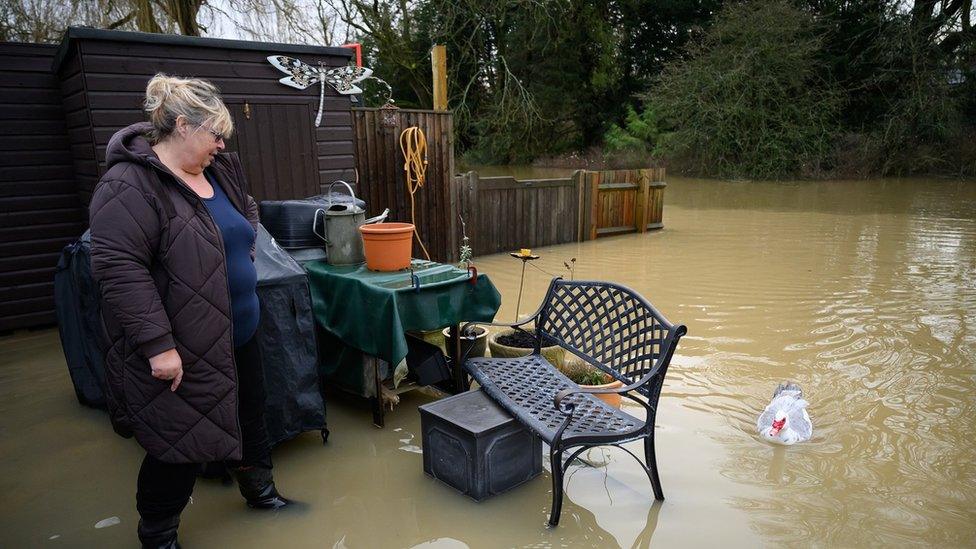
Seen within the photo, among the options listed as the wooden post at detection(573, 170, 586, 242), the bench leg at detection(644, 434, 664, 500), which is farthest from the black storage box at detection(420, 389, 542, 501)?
the wooden post at detection(573, 170, 586, 242)

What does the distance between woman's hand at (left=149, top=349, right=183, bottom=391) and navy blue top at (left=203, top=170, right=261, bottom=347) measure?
33cm

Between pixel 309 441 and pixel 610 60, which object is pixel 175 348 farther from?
pixel 610 60

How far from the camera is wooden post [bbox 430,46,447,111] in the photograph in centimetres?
691

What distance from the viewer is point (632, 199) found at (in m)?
10.4

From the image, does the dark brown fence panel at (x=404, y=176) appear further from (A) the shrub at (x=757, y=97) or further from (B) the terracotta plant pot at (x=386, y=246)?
(A) the shrub at (x=757, y=97)

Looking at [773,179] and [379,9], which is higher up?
[379,9]

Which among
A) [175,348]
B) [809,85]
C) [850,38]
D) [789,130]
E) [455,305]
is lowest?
[455,305]

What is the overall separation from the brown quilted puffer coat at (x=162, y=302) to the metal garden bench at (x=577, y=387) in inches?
50.5

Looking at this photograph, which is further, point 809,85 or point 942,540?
point 809,85

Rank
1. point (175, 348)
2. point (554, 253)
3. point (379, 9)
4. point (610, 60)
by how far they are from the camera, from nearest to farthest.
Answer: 1. point (175, 348)
2. point (554, 253)
3. point (379, 9)
4. point (610, 60)

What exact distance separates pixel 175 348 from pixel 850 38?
23858mm

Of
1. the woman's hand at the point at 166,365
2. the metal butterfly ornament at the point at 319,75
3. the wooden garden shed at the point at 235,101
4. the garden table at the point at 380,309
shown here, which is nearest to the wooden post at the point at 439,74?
the metal butterfly ornament at the point at 319,75

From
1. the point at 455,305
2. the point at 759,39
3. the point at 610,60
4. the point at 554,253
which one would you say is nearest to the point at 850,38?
the point at 759,39

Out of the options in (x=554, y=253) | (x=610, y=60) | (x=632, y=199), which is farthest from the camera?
(x=610, y=60)
